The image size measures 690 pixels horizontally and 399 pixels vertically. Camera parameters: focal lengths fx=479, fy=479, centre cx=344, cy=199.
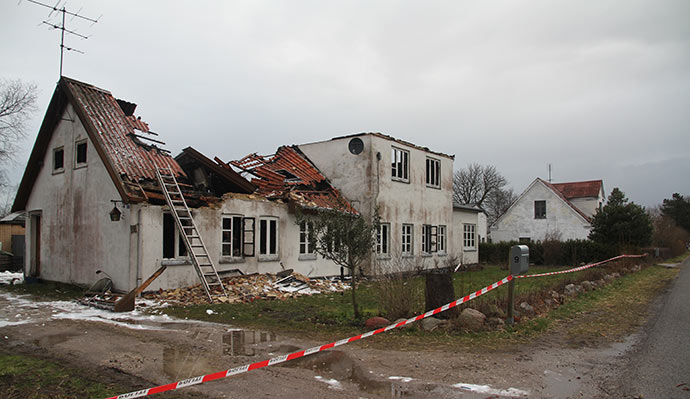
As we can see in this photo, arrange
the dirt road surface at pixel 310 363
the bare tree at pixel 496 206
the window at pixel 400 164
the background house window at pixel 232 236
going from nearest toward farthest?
1. the dirt road surface at pixel 310 363
2. the background house window at pixel 232 236
3. the window at pixel 400 164
4. the bare tree at pixel 496 206

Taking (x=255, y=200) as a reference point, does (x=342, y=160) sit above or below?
above

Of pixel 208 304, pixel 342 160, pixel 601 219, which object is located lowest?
→ pixel 208 304

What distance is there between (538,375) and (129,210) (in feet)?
38.1

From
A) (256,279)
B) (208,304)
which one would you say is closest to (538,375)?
(208,304)

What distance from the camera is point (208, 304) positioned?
12.5 m

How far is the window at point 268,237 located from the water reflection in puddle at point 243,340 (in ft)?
25.5

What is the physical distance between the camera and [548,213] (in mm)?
42375

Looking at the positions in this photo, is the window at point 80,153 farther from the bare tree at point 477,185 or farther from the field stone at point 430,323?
the bare tree at point 477,185

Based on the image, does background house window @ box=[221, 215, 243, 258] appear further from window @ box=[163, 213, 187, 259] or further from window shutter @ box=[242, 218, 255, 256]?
window @ box=[163, 213, 187, 259]

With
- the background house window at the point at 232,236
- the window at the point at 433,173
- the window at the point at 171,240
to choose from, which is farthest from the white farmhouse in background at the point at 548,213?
the window at the point at 171,240

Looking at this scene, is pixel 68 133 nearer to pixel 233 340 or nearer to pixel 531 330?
pixel 233 340

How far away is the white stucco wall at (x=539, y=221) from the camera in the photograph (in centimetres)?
4081

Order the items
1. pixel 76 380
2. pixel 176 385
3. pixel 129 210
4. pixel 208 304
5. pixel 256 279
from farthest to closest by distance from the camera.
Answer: pixel 256 279
pixel 129 210
pixel 208 304
pixel 76 380
pixel 176 385

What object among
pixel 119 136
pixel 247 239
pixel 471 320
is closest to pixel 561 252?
pixel 247 239
